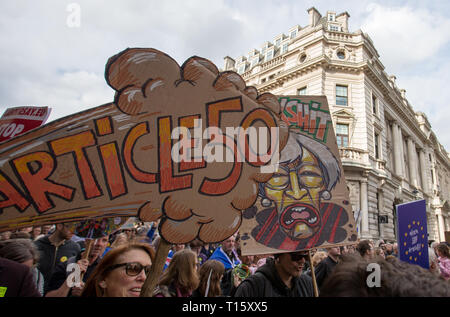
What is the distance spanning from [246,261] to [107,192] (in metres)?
3.58

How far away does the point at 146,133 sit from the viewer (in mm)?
2105

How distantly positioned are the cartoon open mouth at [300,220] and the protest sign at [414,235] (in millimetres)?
1252

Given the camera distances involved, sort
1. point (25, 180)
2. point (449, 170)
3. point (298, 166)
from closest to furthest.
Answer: point (25, 180) < point (298, 166) < point (449, 170)

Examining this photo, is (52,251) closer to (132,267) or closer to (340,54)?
(132,267)

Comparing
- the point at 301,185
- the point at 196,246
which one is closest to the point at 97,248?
the point at 196,246

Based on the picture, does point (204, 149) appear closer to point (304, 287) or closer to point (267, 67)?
point (304, 287)

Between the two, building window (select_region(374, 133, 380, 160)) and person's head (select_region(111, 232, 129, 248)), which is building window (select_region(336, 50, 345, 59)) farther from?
person's head (select_region(111, 232, 129, 248))

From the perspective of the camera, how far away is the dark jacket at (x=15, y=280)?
1.85 m

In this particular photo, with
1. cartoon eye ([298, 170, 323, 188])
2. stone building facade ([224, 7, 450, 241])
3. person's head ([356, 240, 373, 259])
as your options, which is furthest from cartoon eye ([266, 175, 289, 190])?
stone building facade ([224, 7, 450, 241])

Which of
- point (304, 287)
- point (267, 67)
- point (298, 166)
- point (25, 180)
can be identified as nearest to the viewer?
point (25, 180)

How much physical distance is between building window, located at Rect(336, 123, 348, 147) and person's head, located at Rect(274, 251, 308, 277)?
630 inches

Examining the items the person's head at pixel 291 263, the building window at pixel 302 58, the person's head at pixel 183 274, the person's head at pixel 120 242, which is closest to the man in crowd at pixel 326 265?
the person's head at pixel 291 263

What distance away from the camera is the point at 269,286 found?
2.57m

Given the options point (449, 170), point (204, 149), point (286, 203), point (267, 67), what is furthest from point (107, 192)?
point (449, 170)
